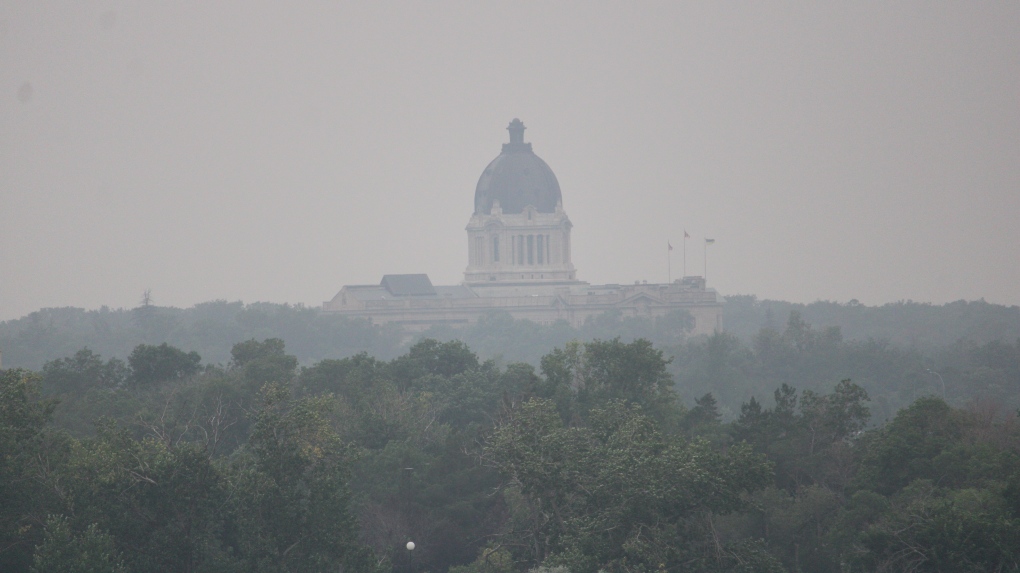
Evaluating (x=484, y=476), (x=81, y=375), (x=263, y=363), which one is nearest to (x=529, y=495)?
(x=484, y=476)

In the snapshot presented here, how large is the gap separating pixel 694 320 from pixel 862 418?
129 metres

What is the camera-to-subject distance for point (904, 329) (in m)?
179

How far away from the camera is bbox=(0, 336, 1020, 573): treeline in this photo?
43625mm

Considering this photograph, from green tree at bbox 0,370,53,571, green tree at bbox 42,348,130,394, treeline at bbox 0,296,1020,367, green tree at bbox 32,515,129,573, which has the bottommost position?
green tree at bbox 32,515,129,573

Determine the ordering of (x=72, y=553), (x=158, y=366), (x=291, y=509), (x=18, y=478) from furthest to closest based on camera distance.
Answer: (x=158, y=366) → (x=291, y=509) → (x=18, y=478) → (x=72, y=553)

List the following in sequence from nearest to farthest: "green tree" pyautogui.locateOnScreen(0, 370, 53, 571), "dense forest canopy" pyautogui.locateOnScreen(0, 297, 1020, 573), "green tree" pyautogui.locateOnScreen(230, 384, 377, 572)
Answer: "green tree" pyautogui.locateOnScreen(0, 370, 53, 571) → "dense forest canopy" pyautogui.locateOnScreen(0, 297, 1020, 573) → "green tree" pyautogui.locateOnScreen(230, 384, 377, 572)

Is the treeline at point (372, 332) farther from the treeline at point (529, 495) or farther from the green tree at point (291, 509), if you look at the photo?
the green tree at point (291, 509)

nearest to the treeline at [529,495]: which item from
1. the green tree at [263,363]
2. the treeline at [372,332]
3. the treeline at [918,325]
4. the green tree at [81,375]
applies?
the green tree at [263,363]

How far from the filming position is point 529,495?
48.1m

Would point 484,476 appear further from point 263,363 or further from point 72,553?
point 263,363

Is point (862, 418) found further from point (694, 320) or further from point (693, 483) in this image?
point (694, 320)

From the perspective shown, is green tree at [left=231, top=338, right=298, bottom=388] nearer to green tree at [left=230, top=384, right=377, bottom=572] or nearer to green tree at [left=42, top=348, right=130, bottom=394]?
green tree at [left=42, top=348, right=130, bottom=394]

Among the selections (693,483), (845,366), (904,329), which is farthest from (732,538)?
(904,329)

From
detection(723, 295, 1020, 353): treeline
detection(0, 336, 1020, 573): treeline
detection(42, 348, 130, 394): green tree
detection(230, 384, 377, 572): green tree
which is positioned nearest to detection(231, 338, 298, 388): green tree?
detection(42, 348, 130, 394): green tree
